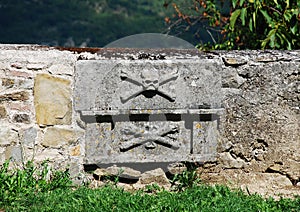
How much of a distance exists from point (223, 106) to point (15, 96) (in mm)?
1474

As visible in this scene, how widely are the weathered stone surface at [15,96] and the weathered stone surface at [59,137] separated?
0.91 feet

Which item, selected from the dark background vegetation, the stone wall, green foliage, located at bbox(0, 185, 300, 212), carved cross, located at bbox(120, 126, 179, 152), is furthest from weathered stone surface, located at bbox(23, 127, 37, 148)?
the dark background vegetation

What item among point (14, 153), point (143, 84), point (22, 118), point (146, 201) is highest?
point (143, 84)

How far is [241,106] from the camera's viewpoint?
389 centimetres

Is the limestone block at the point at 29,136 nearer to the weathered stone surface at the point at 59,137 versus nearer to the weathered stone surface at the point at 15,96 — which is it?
the weathered stone surface at the point at 59,137

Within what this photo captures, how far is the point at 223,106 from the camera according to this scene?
12.7ft

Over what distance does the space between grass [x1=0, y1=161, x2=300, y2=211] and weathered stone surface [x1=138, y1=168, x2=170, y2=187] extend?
0.14m

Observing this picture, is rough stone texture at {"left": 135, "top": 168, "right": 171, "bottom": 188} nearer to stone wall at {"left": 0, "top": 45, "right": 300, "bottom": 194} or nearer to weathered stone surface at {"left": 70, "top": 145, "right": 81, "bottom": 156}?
stone wall at {"left": 0, "top": 45, "right": 300, "bottom": 194}

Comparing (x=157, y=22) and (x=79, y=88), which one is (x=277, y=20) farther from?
(x=157, y=22)

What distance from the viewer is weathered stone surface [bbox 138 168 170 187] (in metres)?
3.91

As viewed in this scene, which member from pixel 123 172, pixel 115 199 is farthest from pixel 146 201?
pixel 123 172

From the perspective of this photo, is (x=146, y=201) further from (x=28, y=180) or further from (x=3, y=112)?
(x=3, y=112)

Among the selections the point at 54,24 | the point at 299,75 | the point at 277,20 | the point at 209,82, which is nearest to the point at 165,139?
the point at 209,82

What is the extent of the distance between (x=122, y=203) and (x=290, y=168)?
137 centimetres
